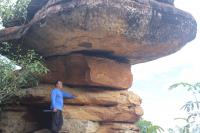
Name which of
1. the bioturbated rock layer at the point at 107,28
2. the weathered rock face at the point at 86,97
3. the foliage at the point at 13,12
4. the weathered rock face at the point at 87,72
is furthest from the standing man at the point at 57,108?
the foliage at the point at 13,12

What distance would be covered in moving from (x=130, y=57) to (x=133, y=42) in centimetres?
168

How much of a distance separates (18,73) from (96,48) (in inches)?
133

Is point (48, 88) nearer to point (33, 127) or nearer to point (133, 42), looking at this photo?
point (33, 127)

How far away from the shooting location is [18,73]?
14617mm

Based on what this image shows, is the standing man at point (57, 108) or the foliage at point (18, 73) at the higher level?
the foliage at point (18, 73)

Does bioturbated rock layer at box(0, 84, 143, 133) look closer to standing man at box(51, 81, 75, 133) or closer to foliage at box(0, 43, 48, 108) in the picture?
foliage at box(0, 43, 48, 108)

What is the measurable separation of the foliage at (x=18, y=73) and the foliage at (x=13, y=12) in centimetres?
151

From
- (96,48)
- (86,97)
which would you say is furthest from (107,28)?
(86,97)

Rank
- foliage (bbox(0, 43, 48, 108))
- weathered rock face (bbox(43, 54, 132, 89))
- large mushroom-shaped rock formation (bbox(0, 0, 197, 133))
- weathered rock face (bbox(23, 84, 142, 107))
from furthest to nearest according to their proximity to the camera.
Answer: weathered rock face (bbox(43, 54, 132, 89)) → weathered rock face (bbox(23, 84, 142, 107)) → foliage (bbox(0, 43, 48, 108)) → large mushroom-shaped rock formation (bbox(0, 0, 197, 133))

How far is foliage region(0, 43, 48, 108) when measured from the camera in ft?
46.6

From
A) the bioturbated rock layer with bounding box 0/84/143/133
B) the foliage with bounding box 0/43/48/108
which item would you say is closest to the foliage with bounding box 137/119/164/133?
the bioturbated rock layer with bounding box 0/84/143/133

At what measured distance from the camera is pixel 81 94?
48.4 ft

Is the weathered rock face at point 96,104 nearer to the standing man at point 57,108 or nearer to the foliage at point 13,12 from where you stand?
the standing man at point 57,108

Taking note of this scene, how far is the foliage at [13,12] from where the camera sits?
15734 millimetres
